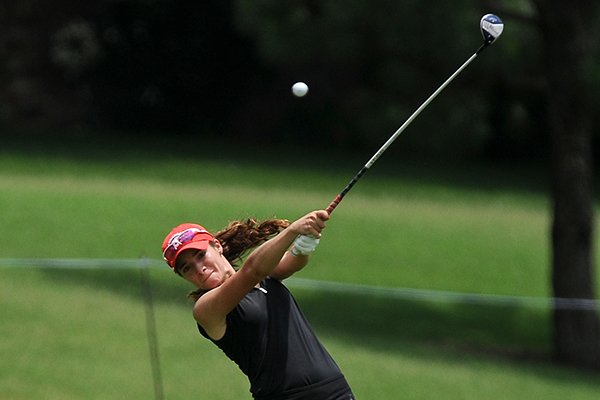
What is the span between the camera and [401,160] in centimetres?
2423

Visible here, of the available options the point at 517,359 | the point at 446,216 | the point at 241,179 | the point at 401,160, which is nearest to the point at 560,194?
the point at 517,359

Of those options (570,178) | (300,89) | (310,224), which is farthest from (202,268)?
(570,178)

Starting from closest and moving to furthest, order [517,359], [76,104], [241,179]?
[517,359] → [241,179] → [76,104]

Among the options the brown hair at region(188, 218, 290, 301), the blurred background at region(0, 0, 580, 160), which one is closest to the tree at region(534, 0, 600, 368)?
the brown hair at region(188, 218, 290, 301)

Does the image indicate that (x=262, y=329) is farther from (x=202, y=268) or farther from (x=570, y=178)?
(x=570, y=178)

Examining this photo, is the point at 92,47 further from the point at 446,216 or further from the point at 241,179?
the point at 446,216

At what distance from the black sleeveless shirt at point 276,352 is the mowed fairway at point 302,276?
4969mm

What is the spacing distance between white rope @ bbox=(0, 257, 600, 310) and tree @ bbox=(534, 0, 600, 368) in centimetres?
11

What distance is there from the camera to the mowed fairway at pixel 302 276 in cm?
1116

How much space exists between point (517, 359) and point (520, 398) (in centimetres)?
174

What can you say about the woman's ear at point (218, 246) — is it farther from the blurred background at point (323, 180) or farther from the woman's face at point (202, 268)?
the blurred background at point (323, 180)

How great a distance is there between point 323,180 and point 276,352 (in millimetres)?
15830

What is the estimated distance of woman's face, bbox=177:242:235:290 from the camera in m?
5.27

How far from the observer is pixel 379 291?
14359 millimetres
